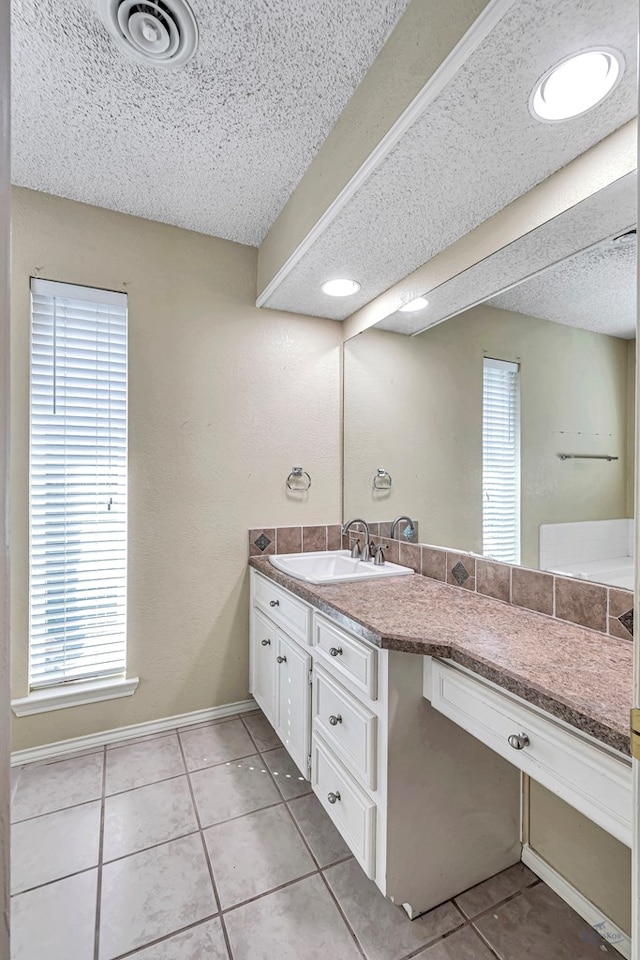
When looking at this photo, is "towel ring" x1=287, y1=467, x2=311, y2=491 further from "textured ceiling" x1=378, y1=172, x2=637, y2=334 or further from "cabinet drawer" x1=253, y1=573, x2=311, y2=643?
"textured ceiling" x1=378, y1=172, x2=637, y2=334

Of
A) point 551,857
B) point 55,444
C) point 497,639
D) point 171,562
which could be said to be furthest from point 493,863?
point 55,444

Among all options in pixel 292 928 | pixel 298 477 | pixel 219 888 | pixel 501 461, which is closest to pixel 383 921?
pixel 292 928

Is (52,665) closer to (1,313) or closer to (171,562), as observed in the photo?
(171,562)

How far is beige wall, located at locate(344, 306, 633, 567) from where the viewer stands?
1360 mm

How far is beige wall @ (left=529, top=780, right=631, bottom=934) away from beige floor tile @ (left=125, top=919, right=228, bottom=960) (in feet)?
→ 3.30

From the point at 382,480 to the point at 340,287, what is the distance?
992mm

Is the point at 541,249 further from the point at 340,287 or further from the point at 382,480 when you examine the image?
the point at 382,480

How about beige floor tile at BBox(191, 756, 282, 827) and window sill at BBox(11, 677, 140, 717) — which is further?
window sill at BBox(11, 677, 140, 717)

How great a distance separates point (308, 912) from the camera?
132 cm

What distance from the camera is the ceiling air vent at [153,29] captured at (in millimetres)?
1217

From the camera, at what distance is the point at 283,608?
6.49 ft

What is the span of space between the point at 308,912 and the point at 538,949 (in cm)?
63

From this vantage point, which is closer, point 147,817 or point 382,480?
point 147,817

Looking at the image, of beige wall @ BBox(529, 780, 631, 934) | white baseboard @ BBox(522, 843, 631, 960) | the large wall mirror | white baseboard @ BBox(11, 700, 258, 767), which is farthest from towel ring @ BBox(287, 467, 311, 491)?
white baseboard @ BBox(522, 843, 631, 960)
